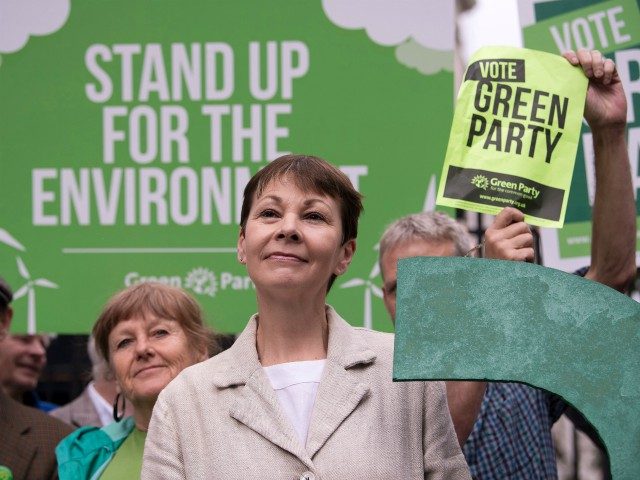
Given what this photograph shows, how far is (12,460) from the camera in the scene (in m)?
3.47

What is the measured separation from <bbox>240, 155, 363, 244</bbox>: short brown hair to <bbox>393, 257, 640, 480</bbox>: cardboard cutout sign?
0.41 meters

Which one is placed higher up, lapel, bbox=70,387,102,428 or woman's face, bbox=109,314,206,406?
woman's face, bbox=109,314,206,406

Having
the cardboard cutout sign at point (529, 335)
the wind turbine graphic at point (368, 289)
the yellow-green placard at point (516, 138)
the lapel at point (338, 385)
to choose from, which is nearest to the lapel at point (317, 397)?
the lapel at point (338, 385)

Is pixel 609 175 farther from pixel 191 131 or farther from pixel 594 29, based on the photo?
pixel 191 131

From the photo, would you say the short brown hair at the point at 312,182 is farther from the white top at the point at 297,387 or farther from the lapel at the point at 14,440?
the lapel at the point at 14,440

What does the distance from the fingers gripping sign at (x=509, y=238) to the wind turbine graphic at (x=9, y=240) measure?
221 centimetres

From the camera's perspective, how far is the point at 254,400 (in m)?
2.34

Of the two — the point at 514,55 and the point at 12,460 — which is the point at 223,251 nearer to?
the point at 12,460

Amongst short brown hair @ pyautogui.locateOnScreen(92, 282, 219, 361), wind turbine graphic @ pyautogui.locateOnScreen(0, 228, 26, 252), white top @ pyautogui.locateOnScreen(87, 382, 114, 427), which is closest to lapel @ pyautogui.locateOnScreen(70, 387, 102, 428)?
white top @ pyautogui.locateOnScreen(87, 382, 114, 427)

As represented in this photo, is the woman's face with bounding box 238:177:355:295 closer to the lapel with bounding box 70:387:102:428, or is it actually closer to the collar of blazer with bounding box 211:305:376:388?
the collar of blazer with bounding box 211:305:376:388

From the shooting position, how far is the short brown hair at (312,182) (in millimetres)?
2498

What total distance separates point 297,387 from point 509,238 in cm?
53

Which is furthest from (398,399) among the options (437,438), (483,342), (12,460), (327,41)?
(327,41)

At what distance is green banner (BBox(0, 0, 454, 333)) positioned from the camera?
405 cm
